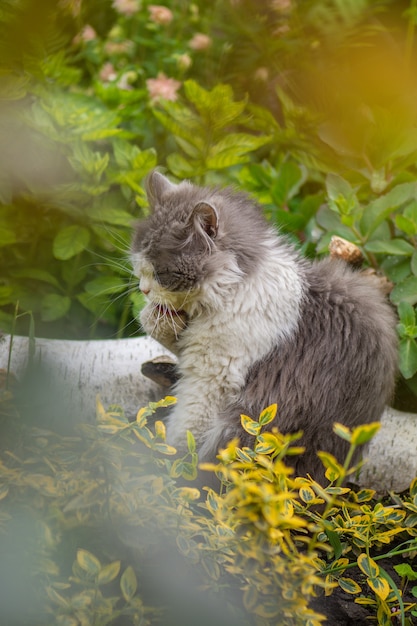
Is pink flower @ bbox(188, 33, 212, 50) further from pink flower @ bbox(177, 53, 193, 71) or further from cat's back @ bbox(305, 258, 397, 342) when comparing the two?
cat's back @ bbox(305, 258, 397, 342)

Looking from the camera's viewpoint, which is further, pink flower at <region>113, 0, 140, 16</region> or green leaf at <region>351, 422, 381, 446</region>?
pink flower at <region>113, 0, 140, 16</region>

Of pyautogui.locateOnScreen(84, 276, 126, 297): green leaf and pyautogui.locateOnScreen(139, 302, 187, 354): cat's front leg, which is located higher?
pyautogui.locateOnScreen(139, 302, 187, 354): cat's front leg

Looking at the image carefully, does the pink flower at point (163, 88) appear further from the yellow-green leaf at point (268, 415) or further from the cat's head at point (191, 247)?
the yellow-green leaf at point (268, 415)

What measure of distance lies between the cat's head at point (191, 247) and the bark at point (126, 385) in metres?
0.42

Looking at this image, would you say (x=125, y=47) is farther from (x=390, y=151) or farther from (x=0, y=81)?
(x=0, y=81)

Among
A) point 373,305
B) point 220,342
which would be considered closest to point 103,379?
point 220,342

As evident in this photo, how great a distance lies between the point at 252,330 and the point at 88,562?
2.86ft

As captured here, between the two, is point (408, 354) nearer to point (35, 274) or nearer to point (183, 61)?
point (35, 274)

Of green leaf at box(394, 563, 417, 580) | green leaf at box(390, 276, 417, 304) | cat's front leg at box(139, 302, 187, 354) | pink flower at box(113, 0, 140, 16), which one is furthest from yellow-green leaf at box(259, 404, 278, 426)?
pink flower at box(113, 0, 140, 16)

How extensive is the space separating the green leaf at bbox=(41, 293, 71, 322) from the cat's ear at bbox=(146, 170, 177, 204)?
28.5 inches

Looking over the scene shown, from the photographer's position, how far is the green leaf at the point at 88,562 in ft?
4.03

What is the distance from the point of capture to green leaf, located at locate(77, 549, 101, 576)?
123cm

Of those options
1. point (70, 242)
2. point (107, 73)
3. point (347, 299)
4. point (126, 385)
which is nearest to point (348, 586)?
point (347, 299)

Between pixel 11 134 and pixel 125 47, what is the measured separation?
9.40 feet
